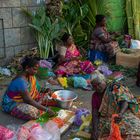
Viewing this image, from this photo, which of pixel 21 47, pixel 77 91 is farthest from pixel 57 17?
pixel 77 91

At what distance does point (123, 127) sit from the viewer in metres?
3.74

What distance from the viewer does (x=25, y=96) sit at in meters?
4.63

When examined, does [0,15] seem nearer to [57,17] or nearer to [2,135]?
[57,17]

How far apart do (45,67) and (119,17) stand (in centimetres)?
363

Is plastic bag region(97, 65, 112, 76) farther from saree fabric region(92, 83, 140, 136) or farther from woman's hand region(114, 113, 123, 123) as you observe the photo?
woman's hand region(114, 113, 123, 123)

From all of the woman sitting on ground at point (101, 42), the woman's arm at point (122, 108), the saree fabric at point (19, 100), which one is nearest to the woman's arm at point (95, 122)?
the woman's arm at point (122, 108)

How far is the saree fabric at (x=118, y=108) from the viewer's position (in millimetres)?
3722

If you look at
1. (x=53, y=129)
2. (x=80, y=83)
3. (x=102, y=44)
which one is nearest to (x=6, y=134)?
(x=53, y=129)

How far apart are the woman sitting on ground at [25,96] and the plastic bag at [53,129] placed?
45 centimetres

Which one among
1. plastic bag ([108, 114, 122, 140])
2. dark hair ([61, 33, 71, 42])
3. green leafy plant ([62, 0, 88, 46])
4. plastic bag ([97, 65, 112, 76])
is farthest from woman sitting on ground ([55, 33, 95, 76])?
plastic bag ([108, 114, 122, 140])

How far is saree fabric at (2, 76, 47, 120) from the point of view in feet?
15.2

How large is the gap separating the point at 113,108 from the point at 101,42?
13.7 ft

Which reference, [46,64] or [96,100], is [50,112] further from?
[46,64]

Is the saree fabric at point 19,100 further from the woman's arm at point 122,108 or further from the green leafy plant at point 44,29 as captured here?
the green leafy plant at point 44,29
